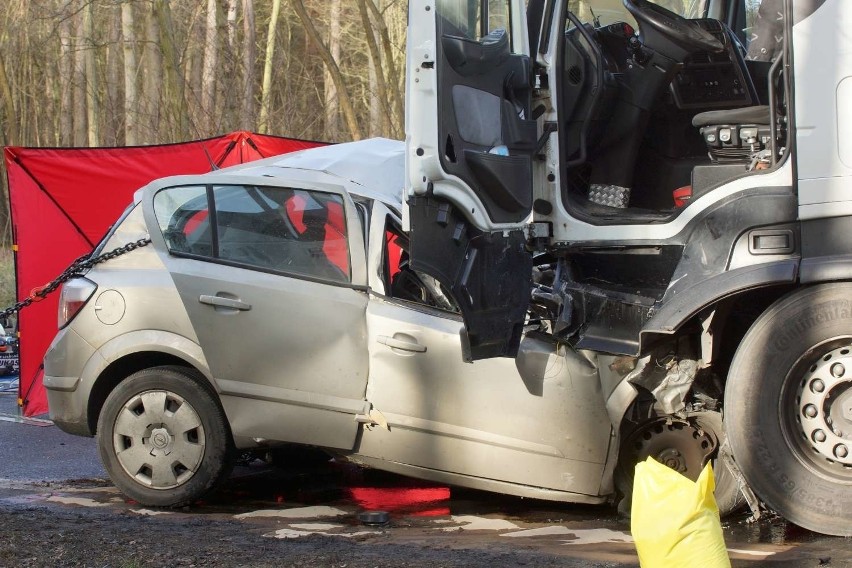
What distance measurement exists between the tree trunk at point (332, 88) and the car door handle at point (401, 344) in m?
18.9

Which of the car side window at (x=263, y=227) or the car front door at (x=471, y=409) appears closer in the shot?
the car front door at (x=471, y=409)

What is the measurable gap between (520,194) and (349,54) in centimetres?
2711

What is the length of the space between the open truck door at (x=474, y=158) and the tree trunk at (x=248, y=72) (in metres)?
14.9

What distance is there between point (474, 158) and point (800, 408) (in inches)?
69.3

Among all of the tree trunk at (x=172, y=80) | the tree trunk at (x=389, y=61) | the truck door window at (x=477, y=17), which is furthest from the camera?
the tree trunk at (x=172, y=80)

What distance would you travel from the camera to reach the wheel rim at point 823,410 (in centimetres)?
444

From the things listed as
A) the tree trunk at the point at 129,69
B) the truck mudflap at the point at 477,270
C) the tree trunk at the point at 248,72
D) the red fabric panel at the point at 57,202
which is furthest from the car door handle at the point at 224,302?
the tree trunk at the point at 129,69

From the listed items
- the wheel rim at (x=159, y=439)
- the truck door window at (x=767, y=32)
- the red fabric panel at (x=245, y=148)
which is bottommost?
the wheel rim at (x=159, y=439)

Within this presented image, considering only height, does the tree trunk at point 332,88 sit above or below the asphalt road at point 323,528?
above

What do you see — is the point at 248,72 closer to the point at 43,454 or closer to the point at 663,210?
the point at 43,454

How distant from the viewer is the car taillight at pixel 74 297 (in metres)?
5.98

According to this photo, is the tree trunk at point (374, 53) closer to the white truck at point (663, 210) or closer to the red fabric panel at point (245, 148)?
the red fabric panel at point (245, 148)

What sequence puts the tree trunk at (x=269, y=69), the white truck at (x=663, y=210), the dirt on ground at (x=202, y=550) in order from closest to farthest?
1. the dirt on ground at (x=202, y=550)
2. the white truck at (x=663, y=210)
3. the tree trunk at (x=269, y=69)

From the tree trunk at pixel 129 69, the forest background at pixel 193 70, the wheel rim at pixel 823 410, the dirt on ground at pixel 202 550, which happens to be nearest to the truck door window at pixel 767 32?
the wheel rim at pixel 823 410
